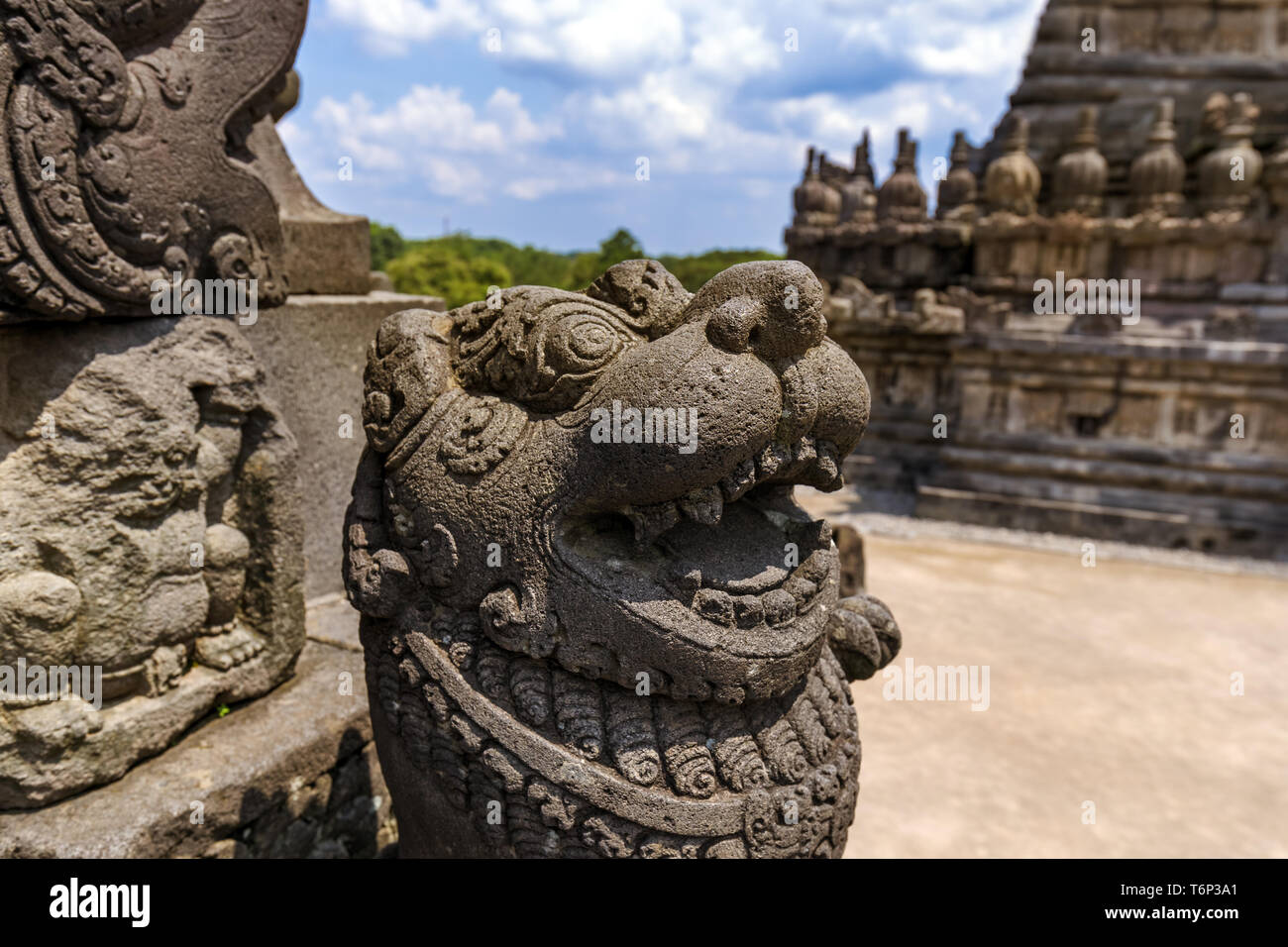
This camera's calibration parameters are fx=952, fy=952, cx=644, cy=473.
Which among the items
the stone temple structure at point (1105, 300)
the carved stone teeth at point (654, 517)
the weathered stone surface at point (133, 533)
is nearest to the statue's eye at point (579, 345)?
the carved stone teeth at point (654, 517)

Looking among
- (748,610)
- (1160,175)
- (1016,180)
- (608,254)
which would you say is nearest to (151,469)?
(748,610)

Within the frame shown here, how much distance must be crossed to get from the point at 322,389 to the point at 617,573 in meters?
2.49

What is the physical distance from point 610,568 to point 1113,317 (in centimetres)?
992

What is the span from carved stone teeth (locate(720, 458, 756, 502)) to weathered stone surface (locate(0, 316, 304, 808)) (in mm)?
1882

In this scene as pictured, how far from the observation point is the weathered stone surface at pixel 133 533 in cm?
282

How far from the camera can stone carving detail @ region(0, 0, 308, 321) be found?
102 inches

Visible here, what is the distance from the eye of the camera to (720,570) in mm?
2295

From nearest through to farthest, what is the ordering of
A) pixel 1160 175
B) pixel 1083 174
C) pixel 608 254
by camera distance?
1. pixel 1160 175
2. pixel 1083 174
3. pixel 608 254

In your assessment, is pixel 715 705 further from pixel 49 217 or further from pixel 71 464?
pixel 49 217

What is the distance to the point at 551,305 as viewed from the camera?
2357 mm

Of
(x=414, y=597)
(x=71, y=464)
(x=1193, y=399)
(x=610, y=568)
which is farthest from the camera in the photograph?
(x=1193, y=399)

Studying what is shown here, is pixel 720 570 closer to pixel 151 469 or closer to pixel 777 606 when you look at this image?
pixel 777 606

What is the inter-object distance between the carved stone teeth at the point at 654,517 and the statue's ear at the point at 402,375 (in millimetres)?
621

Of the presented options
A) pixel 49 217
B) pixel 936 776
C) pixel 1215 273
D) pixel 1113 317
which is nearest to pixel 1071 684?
pixel 936 776
